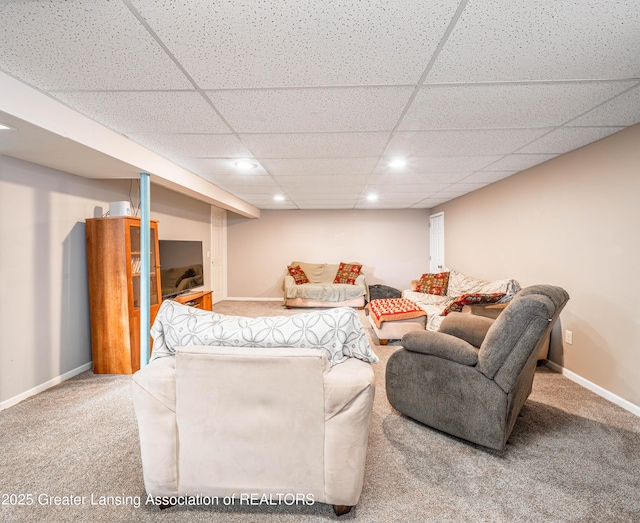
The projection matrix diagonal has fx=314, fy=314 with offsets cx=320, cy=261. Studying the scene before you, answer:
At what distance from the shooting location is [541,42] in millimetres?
1388

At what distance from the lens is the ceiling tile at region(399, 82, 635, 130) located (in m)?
1.78

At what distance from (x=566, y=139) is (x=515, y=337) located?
76.4 inches

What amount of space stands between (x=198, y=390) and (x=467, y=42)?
1.96 m

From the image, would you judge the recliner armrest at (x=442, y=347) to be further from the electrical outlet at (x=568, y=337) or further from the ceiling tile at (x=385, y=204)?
the ceiling tile at (x=385, y=204)

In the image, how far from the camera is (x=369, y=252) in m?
7.32

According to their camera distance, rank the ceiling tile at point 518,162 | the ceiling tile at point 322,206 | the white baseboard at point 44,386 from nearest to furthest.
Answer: the white baseboard at point 44,386 → the ceiling tile at point 518,162 → the ceiling tile at point 322,206

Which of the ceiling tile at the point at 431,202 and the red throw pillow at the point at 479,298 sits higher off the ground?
the ceiling tile at the point at 431,202

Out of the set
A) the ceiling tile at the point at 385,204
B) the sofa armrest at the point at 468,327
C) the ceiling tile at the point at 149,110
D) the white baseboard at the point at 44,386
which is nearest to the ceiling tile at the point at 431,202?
the ceiling tile at the point at 385,204

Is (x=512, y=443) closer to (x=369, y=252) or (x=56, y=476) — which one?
(x=56, y=476)

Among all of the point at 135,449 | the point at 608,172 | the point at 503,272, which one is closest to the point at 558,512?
the point at 135,449

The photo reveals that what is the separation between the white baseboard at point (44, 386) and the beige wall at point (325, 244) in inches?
169

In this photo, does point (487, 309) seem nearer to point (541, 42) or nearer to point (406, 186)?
point (406, 186)

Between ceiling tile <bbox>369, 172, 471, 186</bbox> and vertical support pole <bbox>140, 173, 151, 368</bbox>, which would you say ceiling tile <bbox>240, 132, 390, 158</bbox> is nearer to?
ceiling tile <bbox>369, 172, 471, 186</bbox>

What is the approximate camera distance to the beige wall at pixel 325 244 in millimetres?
7242
